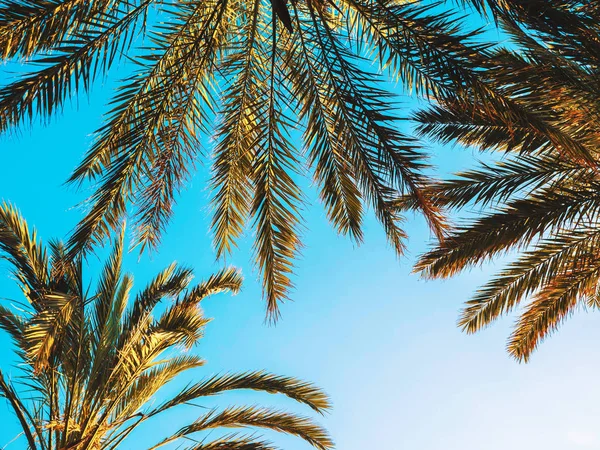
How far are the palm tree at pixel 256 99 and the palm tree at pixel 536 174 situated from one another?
589 millimetres

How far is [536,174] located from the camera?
22.3 feet

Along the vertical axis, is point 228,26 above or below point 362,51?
above

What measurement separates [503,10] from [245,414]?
5.87 metres

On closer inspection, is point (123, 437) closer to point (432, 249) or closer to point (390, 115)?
point (432, 249)

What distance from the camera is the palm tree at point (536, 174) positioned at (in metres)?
5.06

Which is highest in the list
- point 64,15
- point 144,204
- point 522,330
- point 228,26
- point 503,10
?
point 228,26

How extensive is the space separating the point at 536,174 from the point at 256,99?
3.47 m

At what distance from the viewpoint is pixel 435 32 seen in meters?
5.30

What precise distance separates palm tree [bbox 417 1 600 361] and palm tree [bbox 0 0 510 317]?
0.59 meters

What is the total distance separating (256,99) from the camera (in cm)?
622

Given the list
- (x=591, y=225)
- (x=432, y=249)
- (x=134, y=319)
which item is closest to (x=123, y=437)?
(x=134, y=319)

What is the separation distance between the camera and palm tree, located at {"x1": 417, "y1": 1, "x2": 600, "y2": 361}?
5.06m

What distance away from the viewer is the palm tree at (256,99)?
512cm

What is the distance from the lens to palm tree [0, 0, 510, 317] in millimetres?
5125
